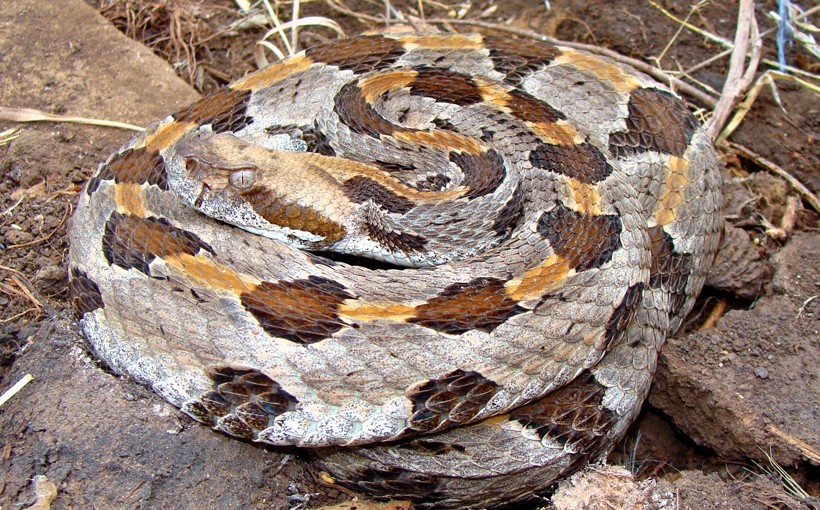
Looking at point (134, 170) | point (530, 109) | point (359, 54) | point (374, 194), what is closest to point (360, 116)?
point (374, 194)

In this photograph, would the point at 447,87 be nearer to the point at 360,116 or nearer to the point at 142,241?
the point at 360,116

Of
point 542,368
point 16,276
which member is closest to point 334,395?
point 542,368

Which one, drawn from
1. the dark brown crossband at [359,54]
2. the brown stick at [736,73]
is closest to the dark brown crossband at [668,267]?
the brown stick at [736,73]

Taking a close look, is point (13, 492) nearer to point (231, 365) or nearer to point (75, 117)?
point (231, 365)

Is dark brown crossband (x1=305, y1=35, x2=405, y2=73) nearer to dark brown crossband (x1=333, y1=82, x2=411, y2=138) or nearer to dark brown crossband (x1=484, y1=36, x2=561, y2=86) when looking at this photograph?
dark brown crossband (x1=333, y1=82, x2=411, y2=138)

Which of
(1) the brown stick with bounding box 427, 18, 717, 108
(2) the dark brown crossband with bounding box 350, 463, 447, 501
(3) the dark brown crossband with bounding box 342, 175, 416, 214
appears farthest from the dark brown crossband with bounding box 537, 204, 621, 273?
(1) the brown stick with bounding box 427, 18, 717, 108

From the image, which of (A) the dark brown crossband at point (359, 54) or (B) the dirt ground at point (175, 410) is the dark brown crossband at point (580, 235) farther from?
(A) the dark brown crossband at point (359, 54)
